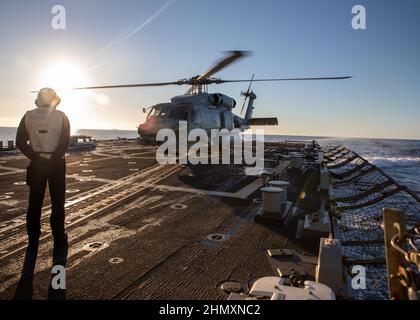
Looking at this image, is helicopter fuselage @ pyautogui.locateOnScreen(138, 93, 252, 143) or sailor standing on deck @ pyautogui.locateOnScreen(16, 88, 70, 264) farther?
helicopter fuselage @ pyautogui.locateOnScreen(138, 93, 252, 143)

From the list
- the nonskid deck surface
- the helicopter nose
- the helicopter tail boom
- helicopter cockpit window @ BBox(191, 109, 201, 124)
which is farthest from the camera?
the helicopter tail boom

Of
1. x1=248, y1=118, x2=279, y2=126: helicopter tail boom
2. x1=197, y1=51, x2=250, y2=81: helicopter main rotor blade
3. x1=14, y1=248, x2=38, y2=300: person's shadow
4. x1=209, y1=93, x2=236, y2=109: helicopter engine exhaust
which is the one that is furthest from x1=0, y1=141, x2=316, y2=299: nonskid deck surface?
x1=248, y1=118, x2=279, y2=126: helicopter tail boom

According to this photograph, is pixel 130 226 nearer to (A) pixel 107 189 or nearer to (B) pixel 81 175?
(A) pixel 107 189

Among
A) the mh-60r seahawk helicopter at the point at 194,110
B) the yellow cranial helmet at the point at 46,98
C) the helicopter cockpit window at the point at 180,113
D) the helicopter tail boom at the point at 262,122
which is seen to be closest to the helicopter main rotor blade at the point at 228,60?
the mh-60r seahawk helicopter at the point at 194,110

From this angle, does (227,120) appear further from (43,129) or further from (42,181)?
(42,181)

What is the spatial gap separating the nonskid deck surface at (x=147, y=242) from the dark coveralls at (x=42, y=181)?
38 centimetres

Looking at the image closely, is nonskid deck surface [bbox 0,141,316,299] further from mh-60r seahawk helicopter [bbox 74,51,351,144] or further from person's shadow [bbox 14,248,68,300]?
mh-60r seahawk helicopter [bbox 74,51,351,144]

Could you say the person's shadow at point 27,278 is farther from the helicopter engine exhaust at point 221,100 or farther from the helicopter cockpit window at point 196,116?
the helicopter engine exhaust at point 221,100

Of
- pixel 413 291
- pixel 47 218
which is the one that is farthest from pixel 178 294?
pixel 47 218

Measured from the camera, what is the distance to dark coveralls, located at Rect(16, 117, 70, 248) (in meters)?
4.74

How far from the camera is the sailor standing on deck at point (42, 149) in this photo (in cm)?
473

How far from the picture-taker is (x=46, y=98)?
→ 4.79 metres

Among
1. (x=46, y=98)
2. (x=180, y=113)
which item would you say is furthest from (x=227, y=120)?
(x=46, y=98)
